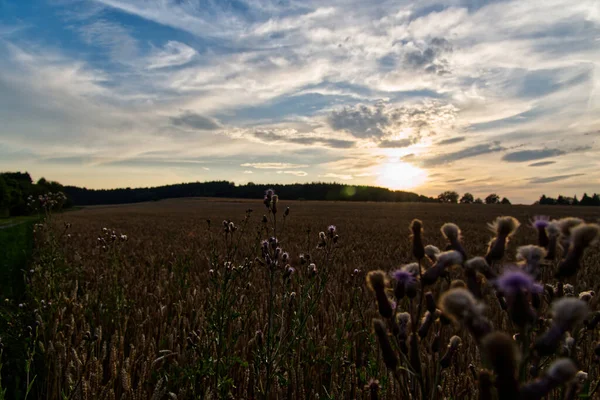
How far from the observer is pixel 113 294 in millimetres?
4559

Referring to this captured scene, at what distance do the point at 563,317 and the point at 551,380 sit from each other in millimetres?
143

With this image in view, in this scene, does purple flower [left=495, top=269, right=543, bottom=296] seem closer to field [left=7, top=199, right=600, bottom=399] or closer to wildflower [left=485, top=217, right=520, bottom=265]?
field [left=7, top=199, right=600, bottom=399]

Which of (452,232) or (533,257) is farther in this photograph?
(452,232)

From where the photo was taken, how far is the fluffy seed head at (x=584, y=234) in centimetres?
96

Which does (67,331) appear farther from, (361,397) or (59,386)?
(361,397)

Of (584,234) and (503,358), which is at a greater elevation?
(584,234)

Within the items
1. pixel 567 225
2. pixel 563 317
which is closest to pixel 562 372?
pixel 563 317

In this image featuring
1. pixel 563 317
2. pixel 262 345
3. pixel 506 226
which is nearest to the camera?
pixel 563 317

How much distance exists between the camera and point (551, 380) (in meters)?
0.74

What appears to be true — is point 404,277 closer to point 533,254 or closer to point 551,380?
point 533,254

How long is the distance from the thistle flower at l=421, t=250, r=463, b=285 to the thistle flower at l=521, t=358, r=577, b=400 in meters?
0.32

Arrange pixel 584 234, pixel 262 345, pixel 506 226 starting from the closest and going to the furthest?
1. pixel 584 234
2. pixel 506 226
3. pixel 262 345

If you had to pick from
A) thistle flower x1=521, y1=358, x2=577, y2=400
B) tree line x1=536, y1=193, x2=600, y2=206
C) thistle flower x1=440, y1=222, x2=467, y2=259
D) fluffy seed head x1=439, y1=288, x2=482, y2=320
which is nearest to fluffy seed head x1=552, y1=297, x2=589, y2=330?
thistle flower x1=521, y1=358, x2=577, y2=400

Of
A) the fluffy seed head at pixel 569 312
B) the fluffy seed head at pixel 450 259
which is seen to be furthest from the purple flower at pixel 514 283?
the fluffy seed head at pixel 450 259
